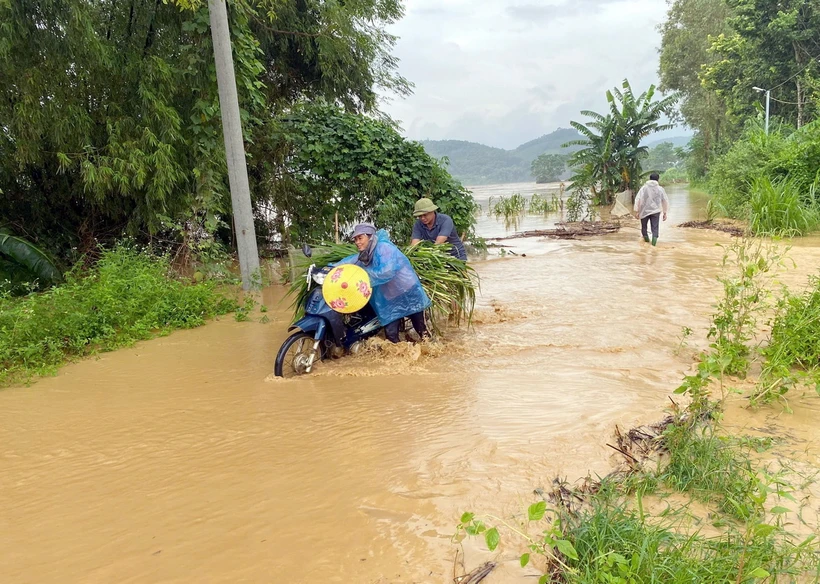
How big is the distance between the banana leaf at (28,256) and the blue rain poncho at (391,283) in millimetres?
5379

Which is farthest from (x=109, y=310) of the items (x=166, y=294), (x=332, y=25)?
(x=332, y=25)

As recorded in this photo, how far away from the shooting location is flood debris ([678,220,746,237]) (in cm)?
1295

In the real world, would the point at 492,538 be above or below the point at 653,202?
below

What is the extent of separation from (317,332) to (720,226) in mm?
13243

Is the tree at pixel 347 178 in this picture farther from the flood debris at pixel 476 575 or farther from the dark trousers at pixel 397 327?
the flood debris at pixel 476 575

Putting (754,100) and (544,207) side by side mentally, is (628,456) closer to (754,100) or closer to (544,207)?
(544,207)

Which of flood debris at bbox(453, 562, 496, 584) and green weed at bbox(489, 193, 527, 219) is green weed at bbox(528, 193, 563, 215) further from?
flood debris at bbox(453, 562, 496, 584)

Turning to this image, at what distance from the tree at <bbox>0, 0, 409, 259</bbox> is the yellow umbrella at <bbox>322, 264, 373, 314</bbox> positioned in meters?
4.70

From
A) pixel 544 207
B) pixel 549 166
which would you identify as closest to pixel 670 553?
pixel 544 207

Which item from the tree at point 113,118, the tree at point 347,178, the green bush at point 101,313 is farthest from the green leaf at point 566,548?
the tree at point 347,178

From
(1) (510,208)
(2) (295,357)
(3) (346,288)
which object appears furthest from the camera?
(1) (510,208)

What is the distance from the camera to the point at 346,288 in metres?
4.96

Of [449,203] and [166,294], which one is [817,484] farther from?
[449,203]

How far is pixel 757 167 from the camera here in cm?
1374
